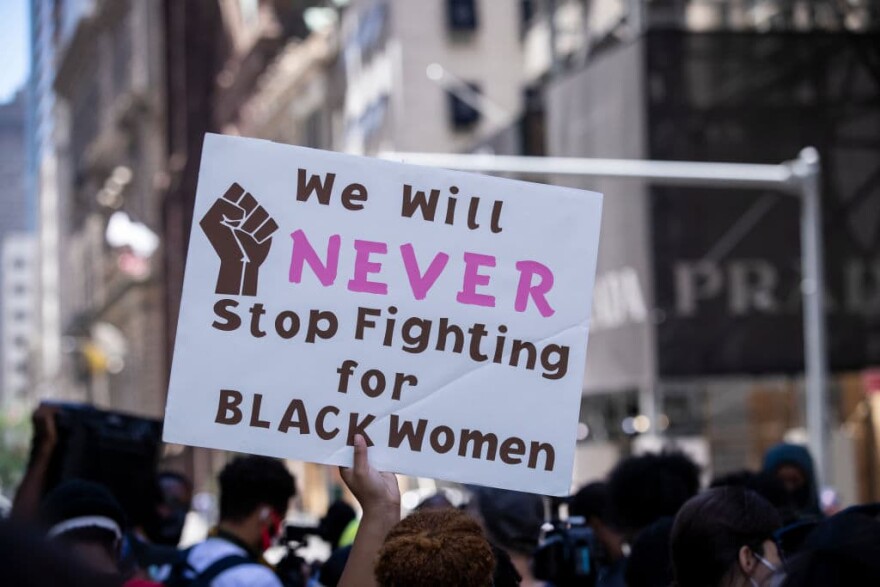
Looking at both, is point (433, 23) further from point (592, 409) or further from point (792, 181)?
point (792, 181)

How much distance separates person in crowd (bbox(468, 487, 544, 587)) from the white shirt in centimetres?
76

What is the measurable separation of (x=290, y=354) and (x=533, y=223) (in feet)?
2.36

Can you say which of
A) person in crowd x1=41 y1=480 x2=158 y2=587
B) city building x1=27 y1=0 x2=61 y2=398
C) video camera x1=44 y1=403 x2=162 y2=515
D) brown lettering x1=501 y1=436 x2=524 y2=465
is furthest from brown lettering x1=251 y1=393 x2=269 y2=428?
city building x1=27 y1=0 x2=61 y2=398

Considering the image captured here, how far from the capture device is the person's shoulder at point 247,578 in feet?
18.3

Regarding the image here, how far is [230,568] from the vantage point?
5672 millimetres

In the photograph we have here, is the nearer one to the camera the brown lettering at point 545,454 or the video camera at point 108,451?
the brown lettering at point 545,454

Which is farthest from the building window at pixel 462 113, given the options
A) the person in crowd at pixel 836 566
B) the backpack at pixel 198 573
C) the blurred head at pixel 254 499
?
the person in crowd at pixel 836 566

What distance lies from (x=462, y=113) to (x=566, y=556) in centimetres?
4126

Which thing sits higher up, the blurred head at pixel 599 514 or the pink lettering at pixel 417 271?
the pink lettering at pixel 417 271

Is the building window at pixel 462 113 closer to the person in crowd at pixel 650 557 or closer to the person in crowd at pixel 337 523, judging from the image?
the person in crowd at pixel 337 523

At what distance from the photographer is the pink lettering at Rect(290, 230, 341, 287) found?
14.5 feet

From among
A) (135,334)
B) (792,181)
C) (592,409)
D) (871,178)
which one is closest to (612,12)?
(871,178)

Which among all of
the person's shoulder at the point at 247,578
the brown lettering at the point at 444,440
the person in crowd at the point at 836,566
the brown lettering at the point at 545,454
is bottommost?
the person's shoulder at the point at 247,578

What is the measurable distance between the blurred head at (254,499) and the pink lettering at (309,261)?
5.97ft
